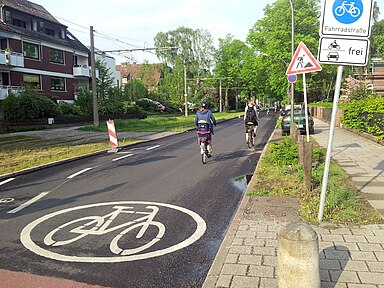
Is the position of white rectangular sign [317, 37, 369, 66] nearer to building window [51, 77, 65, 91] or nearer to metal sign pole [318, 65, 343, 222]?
metal sign pole [318, 65, 343, 222]

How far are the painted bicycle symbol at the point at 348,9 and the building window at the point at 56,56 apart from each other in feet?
121

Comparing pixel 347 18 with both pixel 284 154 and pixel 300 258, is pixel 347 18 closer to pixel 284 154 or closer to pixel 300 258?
pixel 300 258

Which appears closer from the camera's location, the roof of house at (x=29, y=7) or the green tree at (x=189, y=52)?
the roof of house at (x=29, y=7)

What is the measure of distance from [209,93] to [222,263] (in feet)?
223

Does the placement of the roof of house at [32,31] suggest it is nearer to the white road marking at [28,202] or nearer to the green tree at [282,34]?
the green tree at [282,34]

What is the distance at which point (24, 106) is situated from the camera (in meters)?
25.7

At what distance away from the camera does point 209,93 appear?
7088cm

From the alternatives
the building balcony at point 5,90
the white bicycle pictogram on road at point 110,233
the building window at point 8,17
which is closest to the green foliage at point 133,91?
the building window at point 8,17

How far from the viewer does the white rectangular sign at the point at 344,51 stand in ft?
15.1

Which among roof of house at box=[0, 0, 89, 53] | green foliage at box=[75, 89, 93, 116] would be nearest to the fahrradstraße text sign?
green foliage at box=[75, 89, 93, 116]

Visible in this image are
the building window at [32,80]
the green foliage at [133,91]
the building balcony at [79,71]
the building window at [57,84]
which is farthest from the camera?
the green foliage at [133,91]

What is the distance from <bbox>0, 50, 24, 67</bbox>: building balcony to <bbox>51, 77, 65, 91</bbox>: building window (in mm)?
5562

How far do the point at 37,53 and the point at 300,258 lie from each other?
37198 mm

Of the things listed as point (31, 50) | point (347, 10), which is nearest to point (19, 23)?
point (31, 50)
